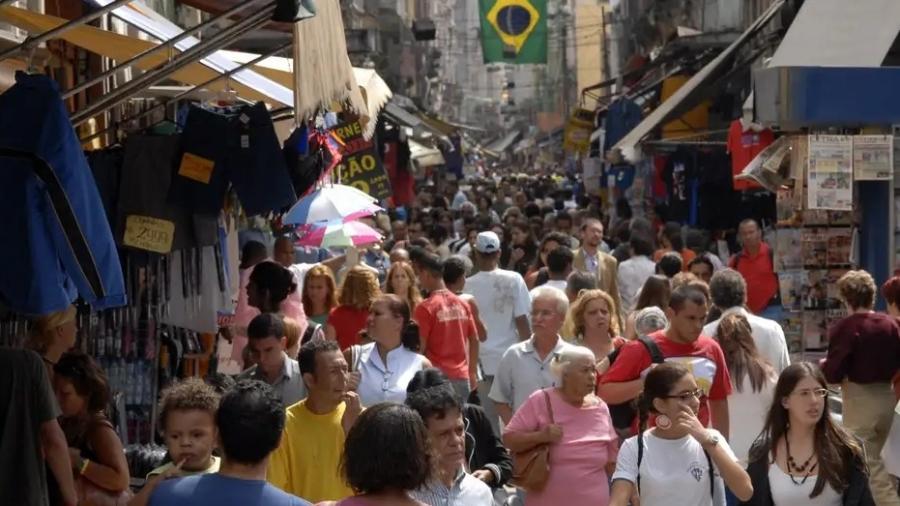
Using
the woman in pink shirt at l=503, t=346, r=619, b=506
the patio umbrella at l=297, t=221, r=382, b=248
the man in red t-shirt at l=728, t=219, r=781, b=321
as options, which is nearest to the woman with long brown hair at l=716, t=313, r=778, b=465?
the woman in pink shirt at l=503, t=346, r=619, b=506

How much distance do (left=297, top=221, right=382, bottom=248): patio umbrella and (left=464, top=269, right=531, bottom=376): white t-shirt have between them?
1.82 meters

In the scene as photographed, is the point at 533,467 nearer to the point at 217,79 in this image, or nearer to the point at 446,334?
the point at 217,79

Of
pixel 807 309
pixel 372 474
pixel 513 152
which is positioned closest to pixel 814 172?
pixel 807 309

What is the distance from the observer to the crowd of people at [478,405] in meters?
5.35

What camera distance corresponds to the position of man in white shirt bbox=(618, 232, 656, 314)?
15688mm

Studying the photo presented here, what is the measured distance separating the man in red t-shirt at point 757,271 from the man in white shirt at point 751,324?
4419 mm

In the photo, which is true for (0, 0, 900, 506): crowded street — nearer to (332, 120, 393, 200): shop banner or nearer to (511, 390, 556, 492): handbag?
(511, 390, 556, 492): handbag

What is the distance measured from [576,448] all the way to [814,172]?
6.27 metres

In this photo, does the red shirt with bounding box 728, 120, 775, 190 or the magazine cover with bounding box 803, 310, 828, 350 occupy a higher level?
the red shirt with bounding box 728, 120, 775, 190

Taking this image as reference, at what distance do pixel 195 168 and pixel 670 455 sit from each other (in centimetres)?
308

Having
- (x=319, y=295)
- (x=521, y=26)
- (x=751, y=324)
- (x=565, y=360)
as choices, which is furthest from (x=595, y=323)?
(x=521, y=26)

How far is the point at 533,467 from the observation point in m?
7.84

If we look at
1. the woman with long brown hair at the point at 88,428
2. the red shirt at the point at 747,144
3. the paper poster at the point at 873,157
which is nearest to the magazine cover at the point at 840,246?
the paper poster at the point at 873,157

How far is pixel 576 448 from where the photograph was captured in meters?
7.91
